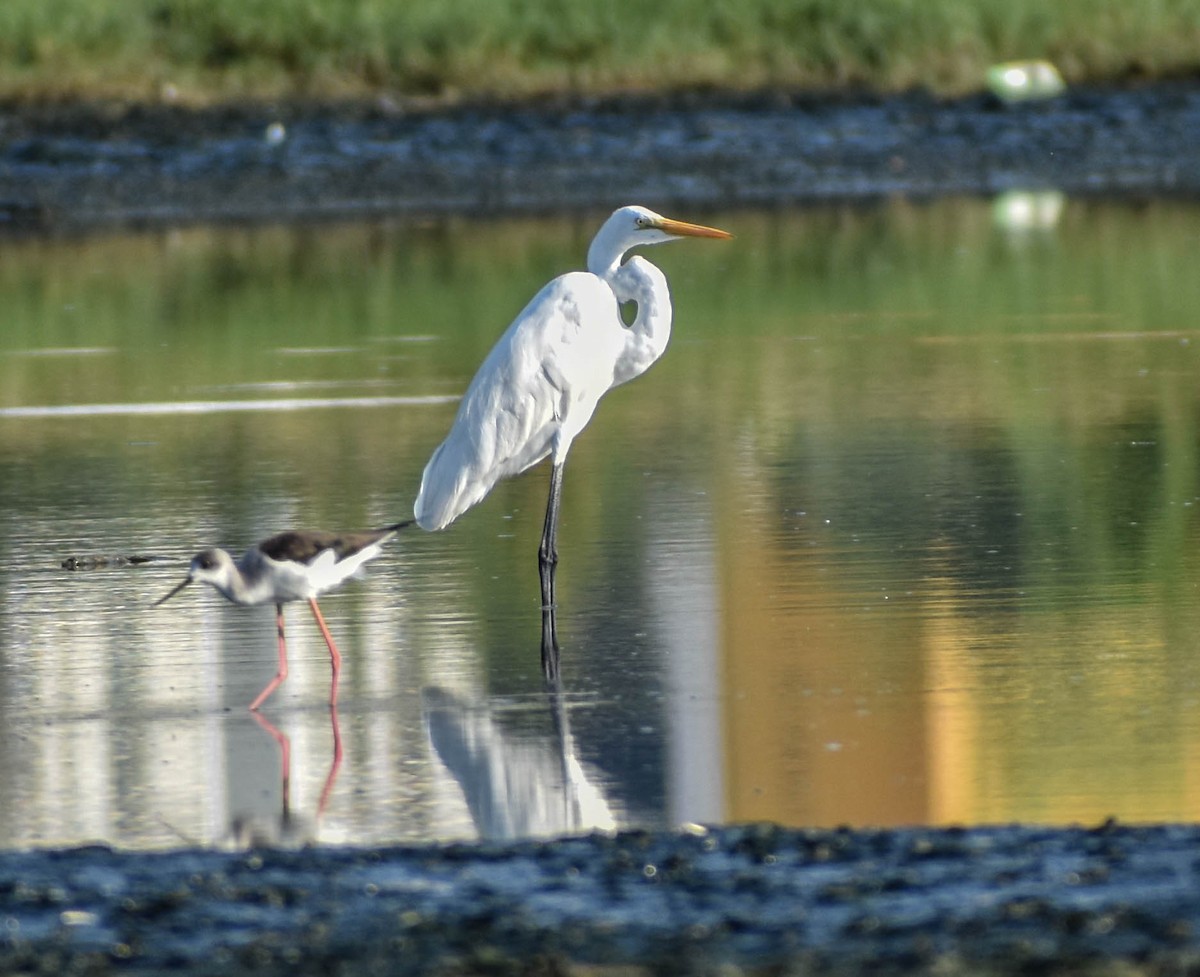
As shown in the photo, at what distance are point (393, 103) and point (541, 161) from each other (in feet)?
13.3

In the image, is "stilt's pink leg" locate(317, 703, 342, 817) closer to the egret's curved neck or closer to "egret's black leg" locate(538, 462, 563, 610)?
"egret's black leg" locate(538, 462, 563, 610)

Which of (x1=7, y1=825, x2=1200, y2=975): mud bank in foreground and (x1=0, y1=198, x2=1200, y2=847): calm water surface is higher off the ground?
(x1=0, y1=198, x2=1200, y2=847): calm water surface

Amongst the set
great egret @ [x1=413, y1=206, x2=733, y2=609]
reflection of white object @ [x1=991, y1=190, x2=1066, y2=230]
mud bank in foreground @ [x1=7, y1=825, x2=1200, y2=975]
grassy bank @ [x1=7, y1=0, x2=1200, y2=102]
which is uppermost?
grassy bank @ [x1=7, y1=0, x2=1200, y2=102]

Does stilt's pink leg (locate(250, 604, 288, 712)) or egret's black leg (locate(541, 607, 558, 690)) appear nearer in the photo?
stilt's pink leg (locate(250, 604, 288, 712))

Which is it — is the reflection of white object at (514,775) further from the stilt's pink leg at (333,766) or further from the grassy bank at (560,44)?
the grassy bank at (560,44)

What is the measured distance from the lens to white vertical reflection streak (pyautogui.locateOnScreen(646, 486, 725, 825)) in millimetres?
6590

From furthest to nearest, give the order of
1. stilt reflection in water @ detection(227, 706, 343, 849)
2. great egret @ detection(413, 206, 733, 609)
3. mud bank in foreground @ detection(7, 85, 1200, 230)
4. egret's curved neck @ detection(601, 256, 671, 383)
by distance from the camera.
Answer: mud bank in foreground @ detection(7, 85, 1200, 230), egret's curved neck @ detection(601, 256, 671, 383), great egret @ detection(413, 206, 733, 609), stilt reflection in water @ detection(227, 706, 343, 849)

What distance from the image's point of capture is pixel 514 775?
6.77 meters

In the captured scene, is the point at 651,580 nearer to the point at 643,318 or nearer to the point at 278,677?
the point at 643,318

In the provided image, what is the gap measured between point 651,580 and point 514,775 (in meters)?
2.75

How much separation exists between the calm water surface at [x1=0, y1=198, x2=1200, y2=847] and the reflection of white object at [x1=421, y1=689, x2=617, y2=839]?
0.6 inches

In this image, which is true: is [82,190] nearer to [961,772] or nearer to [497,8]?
[497,8]

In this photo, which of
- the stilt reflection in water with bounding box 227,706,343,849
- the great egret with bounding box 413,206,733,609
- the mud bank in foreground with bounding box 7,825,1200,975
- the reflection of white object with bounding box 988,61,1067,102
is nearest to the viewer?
the mud bank in foreground with bounding box 7,825,1200,975

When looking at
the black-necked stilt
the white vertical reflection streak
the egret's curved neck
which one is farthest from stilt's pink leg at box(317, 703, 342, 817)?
the egret's curved neck
